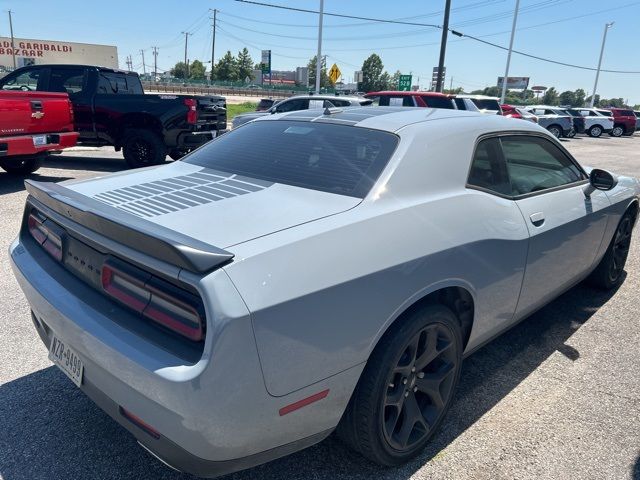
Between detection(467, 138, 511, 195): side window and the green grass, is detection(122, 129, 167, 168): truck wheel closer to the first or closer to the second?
detection(467, 138, 511, 195): side window

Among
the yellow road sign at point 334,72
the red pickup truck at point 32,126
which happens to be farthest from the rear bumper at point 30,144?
the yellow road sign at point 334,72

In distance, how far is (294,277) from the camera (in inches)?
67.2

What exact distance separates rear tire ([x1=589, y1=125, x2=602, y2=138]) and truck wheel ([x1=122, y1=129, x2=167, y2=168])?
30.1 m

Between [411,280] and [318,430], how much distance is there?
70cm

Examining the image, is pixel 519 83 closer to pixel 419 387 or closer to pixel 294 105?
pixel 294 105

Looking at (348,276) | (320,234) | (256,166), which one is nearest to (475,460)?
(348,276)

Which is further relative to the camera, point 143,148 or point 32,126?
point 143,148

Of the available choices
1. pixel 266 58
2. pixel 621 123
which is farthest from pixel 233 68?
pixel 621 123

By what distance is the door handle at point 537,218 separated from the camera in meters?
2.86

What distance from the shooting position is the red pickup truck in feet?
22.5

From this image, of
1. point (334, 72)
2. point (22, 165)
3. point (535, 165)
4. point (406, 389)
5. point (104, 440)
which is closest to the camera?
point (406, 389)

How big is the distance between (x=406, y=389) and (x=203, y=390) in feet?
3.45

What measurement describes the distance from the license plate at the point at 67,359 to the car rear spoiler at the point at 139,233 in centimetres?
54

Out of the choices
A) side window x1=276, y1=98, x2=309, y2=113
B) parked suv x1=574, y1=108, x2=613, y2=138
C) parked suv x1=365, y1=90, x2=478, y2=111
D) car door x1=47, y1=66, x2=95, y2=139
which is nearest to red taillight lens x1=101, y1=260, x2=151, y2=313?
car door x1=47, y1=66, x2=95, y2=139
